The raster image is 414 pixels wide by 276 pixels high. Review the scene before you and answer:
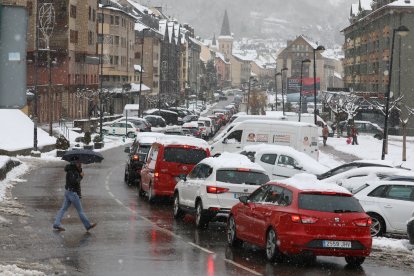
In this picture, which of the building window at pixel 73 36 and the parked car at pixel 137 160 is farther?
the building window at pixel 73 36

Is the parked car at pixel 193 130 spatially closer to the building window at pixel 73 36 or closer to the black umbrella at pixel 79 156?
the building window at pixel 73 36

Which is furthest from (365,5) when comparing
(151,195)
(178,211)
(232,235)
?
(232,235)

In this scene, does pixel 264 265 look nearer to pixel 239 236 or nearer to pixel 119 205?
pixel 239 236

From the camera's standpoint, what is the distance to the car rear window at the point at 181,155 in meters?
25.1

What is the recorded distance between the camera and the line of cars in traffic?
14.3 metres

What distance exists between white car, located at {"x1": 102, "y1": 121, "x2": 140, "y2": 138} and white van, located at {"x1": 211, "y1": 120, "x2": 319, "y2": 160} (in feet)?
96.6

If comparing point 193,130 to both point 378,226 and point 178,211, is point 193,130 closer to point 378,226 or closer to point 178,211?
point 178,211

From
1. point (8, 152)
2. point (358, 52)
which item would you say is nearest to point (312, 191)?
point (8, 152)

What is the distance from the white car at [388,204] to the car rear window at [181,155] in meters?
6.22

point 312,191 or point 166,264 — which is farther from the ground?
point 312,191

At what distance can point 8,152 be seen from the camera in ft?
145

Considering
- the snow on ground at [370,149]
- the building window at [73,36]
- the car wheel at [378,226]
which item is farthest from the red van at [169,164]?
the building window at [73,36]

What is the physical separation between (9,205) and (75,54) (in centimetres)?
6542

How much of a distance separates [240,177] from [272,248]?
4.96 m
